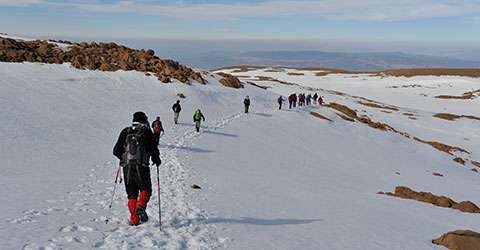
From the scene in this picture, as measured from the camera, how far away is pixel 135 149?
6.38m

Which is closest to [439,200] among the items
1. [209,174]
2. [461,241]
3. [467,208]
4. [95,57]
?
[467,208]

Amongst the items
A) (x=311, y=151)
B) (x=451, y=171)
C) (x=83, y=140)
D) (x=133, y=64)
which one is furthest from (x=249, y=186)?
(x=133, y=64)

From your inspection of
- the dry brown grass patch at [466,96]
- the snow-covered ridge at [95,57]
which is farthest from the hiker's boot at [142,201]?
the dry brown grass patch at [466,96]

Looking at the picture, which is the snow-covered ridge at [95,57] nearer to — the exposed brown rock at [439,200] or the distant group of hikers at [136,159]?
the exposed brown rock at [439,200]

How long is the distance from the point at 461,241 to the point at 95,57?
3925 cm

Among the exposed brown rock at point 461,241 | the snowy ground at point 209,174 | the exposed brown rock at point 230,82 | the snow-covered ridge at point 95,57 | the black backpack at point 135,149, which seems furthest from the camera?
the exposed brown rock at point 230,82

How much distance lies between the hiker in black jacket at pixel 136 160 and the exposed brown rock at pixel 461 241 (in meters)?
7.95

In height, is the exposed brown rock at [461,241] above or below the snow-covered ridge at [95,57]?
below

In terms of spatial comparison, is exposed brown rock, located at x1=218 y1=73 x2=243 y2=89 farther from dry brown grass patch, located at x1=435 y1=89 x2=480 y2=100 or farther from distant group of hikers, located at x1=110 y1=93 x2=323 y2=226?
dry brown grass patch, located at x1=435 y1=89 x2=480 y2=100

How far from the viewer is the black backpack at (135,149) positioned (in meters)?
6.38

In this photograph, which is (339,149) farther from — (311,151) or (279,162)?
(279,162)

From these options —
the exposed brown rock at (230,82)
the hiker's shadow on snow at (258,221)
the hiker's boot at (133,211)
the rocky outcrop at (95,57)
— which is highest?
the rocky outcrop at (95,57)

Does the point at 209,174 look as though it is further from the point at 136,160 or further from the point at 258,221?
the point at 136,160

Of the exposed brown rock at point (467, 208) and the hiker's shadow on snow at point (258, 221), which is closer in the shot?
the hiker's shadow on snow at point (258, 221)
